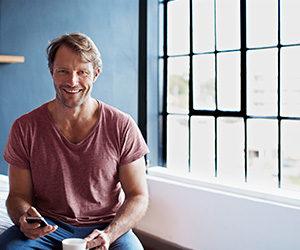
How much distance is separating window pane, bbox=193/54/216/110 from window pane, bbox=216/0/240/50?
0.45 feet

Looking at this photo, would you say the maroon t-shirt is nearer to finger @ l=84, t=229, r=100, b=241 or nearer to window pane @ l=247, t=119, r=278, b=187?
finger @ l=84, t=229, r=100, b=241

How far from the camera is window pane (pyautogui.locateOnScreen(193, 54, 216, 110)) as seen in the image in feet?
8.83

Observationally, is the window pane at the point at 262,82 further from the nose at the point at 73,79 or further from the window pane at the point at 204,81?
the nose at the point at 73,79

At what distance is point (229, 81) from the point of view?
259cm

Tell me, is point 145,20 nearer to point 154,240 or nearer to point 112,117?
point 112,117

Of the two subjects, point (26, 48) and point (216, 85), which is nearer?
point (26, 48)

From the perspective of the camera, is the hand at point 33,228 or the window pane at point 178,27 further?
the window pane at point 178,27

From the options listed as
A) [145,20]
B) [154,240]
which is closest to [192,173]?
[154,240]

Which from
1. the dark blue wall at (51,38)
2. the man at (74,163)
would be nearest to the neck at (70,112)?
the man at (74,163)

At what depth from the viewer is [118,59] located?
9.73 feet

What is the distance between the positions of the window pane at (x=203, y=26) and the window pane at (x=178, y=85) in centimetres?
17

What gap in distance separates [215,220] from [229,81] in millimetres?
947

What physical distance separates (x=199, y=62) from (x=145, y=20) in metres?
Result: 0.57

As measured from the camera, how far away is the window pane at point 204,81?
8.83ft
